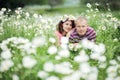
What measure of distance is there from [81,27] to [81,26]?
45mm

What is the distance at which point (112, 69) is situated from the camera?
14.7 feet

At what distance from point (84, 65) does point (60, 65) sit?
0.25 metres

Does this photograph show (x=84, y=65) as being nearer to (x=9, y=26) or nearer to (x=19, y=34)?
(x=19, y=34)

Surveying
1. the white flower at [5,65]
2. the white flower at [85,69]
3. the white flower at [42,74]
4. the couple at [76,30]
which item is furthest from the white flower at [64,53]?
the couple at [76,30]

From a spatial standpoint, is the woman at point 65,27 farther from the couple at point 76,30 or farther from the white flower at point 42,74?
the white flower at point 42,74

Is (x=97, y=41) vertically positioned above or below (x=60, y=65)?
above

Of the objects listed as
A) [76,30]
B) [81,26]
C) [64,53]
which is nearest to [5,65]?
[64,53]

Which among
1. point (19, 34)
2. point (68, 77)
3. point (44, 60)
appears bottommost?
point (68, 77)

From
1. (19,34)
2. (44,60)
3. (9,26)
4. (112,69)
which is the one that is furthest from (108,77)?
(9,26)

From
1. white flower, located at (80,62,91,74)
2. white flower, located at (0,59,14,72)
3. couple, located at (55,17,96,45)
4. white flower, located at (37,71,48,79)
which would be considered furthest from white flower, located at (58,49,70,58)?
couple, located at (55,17,96,45)

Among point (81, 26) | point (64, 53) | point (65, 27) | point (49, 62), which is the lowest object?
point (49, 62)

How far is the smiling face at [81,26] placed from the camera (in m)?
6.12

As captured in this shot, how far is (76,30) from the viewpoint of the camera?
6.61m

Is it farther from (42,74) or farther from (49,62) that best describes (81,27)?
(42,74)
